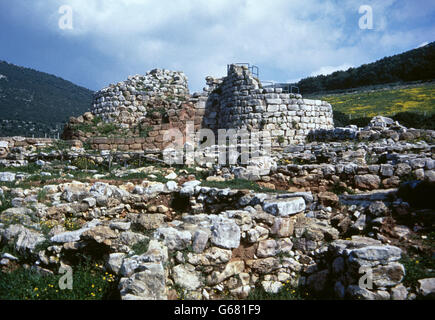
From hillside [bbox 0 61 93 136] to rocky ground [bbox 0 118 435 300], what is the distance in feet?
112

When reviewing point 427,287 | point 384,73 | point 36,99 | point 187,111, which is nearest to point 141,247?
point 427,287

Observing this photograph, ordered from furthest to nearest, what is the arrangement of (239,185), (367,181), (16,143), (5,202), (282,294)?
1. (16,143)
2. (239,185)
3. (367,181)
4. (5,202)
5. (282,294)

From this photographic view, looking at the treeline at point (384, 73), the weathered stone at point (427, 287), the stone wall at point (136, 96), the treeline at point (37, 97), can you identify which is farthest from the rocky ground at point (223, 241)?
the treeline at point (37, 97)

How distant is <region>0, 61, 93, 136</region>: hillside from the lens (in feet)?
132

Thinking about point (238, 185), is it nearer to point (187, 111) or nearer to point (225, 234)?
point (225, 234)

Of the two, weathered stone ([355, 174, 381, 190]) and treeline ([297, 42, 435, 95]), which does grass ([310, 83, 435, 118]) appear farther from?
weathered stone ([355, 174, 381, 190])

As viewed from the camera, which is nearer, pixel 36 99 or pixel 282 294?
pixel 282 294

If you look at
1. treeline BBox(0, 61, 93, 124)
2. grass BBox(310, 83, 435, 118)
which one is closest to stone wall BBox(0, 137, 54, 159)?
grass BBox(310, 83, 435, 118)

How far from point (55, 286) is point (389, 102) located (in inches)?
1424

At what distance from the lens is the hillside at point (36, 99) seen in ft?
132

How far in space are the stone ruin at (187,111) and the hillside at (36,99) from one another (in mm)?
22452

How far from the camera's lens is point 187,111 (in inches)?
683

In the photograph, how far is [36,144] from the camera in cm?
1382
